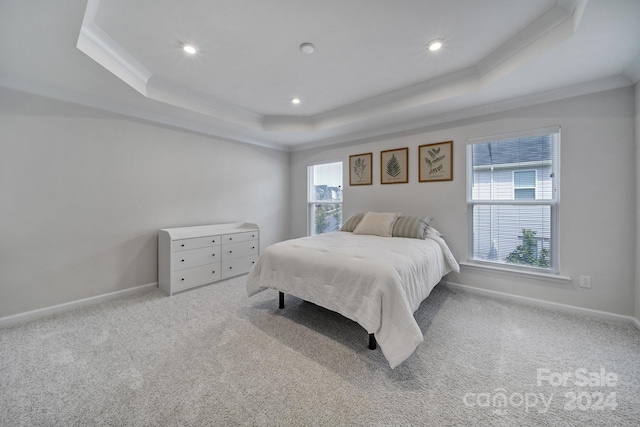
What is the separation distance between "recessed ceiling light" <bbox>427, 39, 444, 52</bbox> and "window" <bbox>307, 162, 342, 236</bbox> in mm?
2412

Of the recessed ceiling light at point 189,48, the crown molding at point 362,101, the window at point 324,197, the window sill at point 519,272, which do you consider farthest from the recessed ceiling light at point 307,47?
the window sill at point 519,272

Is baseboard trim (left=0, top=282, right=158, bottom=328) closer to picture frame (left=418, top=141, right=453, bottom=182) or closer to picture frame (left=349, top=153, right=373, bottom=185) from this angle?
picture frame (left=349, top=153, right=373, bottom=185)

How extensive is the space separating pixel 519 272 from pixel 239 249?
3667mm

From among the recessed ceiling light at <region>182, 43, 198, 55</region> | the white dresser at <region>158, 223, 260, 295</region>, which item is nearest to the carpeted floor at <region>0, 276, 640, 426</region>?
the white dresser at <region>158, 223, 260, 295</region>

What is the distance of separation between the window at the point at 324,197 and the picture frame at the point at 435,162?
1.48 metres

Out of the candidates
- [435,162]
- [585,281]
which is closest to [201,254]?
[435,162]

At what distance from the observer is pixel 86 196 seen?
2668 mm

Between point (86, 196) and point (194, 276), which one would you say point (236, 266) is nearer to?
point (194, 276)

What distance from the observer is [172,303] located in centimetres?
274

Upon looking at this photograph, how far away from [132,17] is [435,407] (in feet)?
10.9

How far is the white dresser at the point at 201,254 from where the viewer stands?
2986 mm

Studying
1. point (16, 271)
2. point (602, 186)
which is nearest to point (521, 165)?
point (602, 186)

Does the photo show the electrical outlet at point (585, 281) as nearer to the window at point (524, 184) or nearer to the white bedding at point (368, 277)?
the window at point (524, 184)

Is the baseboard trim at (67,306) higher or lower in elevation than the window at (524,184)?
lower
